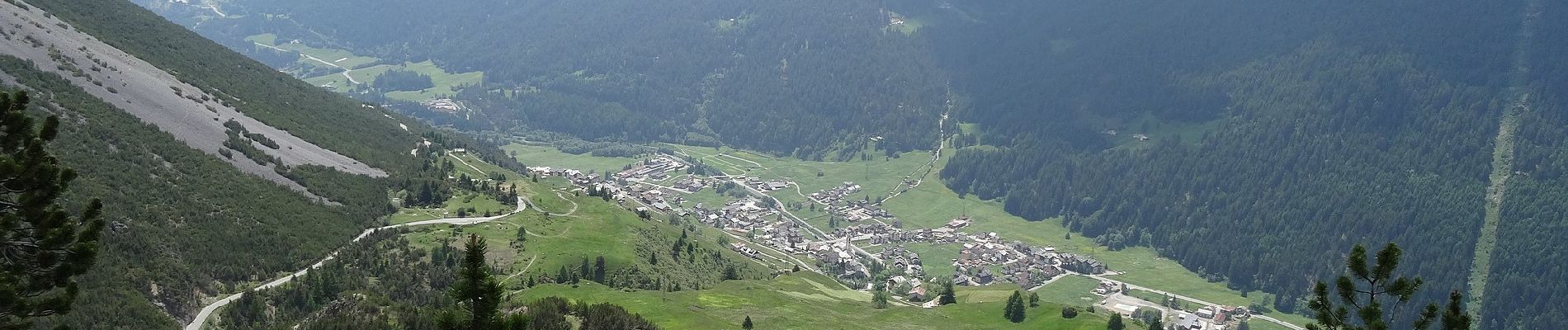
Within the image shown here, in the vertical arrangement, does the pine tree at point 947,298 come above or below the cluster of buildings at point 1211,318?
above

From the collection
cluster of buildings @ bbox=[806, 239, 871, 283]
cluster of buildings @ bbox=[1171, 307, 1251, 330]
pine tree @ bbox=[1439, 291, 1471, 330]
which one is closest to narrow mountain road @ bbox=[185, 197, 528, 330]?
cluster of buildings @ bbox=[806, 239, 871, 283]

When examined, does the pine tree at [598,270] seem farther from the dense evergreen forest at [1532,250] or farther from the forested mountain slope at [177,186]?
the dense evergreen forest at [1532,250]

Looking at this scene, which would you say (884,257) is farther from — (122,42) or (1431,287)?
(122,42)

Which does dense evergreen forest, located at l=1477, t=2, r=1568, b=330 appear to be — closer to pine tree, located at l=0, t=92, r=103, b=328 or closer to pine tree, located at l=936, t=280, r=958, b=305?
pine tree, located at l=936, t=280, r=958, b=305

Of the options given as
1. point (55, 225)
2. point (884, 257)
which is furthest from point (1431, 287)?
point (55, 225)

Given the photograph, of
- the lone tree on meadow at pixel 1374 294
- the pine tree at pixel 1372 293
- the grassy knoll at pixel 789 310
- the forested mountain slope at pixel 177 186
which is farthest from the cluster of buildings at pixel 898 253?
the lone tree on meadow at pixel 1374 294
